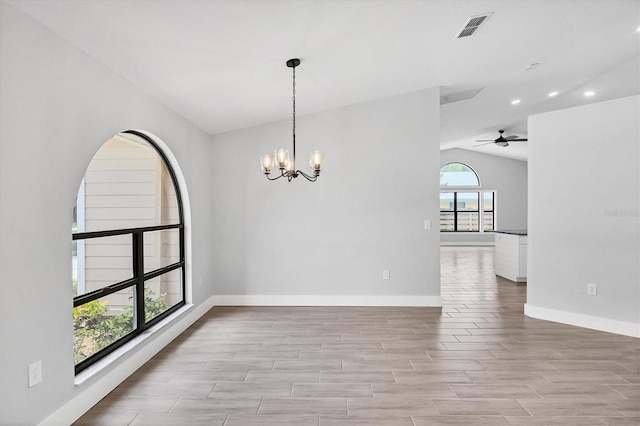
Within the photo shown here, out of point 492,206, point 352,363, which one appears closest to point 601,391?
point 352,363

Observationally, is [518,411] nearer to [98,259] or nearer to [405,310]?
[405,310]

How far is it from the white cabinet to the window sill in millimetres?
5750

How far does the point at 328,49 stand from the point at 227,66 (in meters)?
0.92

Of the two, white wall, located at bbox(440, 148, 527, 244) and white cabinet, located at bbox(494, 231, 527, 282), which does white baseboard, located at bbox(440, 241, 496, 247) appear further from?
white cabinet, located at bbox(494, 231, 527, 282)

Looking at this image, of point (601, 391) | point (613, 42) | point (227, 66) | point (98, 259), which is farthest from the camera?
point (613, 42)

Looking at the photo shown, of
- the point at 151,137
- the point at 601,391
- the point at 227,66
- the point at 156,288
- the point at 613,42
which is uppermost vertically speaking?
the point at 613,42

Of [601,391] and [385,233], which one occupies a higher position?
[385,233]

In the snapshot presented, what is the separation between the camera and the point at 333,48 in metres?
3.43

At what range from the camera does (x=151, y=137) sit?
3.74 m

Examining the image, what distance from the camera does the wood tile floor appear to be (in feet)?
8.17

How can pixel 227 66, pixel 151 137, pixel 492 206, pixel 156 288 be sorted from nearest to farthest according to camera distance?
1. pixel 227 66
2. pixel 151 137
3. pixel 156 288
4. pixel 492 206

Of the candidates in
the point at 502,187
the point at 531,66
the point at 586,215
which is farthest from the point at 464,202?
the point at 586,215

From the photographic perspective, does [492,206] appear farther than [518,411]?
Yes

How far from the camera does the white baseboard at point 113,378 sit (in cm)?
234
